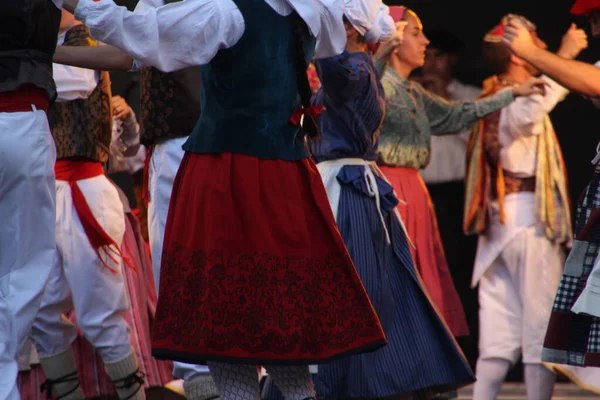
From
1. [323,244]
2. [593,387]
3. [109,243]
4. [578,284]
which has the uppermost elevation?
[323,244]

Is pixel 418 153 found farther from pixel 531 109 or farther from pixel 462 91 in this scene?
pixel 462 91

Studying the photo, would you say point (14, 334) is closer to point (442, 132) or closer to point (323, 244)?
point (323, 244)

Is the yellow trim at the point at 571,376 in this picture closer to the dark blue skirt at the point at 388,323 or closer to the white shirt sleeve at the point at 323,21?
the dark blue skirt at the point at 388,323

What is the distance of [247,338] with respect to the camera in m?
2.97

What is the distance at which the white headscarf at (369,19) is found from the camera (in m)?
4.21

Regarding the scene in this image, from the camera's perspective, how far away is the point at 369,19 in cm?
426

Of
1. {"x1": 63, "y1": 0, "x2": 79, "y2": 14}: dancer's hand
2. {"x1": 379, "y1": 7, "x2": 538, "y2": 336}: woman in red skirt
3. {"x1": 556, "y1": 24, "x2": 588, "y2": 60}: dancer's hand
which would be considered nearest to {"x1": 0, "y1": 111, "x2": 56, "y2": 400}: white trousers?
{"x1": 63, "y1": 0, "x2": 79, "y2": 14}: dancer's hand

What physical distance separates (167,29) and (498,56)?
3.48 m

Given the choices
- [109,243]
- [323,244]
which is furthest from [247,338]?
[109,243]

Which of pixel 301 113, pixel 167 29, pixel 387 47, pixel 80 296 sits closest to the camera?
pixel 167 29

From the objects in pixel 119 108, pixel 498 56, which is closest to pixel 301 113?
pixel 119 108

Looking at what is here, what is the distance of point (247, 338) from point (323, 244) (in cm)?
34

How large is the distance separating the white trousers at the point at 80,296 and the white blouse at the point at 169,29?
1679 mm

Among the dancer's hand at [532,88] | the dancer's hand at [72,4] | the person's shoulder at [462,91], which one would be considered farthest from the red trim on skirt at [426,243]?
the dancer's hand at [72,4]
